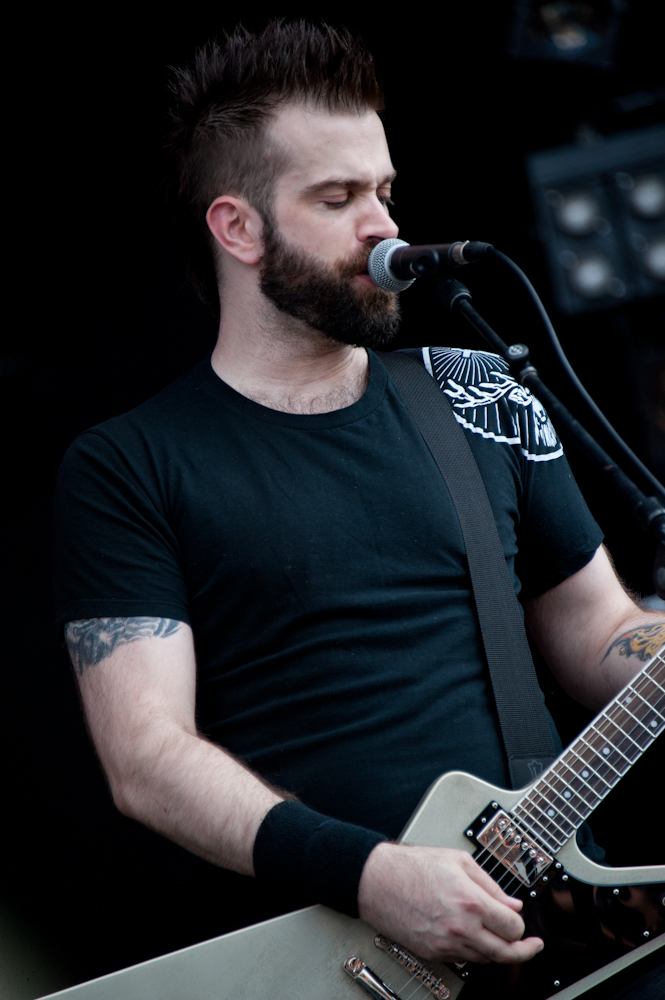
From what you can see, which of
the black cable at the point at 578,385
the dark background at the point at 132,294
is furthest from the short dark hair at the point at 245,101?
the black cable at the point at 578,385

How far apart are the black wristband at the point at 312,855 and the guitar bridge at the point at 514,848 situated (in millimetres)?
168

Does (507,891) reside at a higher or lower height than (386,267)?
lower

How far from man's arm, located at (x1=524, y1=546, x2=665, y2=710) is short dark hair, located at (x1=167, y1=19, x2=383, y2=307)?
101 cm

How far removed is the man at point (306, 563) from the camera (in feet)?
4.95

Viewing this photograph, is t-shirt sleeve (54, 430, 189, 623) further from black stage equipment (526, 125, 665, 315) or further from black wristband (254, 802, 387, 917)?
black stage equipment (526, 125, 665, 315)

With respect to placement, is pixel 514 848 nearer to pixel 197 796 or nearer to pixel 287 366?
pixel 197 796

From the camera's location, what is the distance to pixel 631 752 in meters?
1.55

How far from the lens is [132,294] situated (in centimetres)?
271

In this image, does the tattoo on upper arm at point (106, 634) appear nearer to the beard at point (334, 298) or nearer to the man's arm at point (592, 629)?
the beard at point (334, 298)

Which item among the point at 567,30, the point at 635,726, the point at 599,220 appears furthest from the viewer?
the point at 567,30

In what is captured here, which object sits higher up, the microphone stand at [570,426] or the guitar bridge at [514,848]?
the microphone stand at [570,426]

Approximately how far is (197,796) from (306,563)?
44 cm

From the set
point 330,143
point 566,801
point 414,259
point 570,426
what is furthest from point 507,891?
point 330,143

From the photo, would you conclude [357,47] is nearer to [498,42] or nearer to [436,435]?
[498,42]
